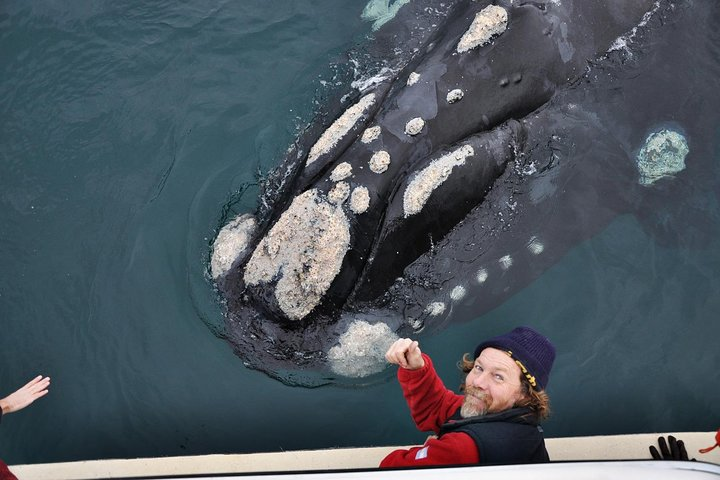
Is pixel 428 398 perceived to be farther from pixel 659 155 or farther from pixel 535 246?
pixel 659 155

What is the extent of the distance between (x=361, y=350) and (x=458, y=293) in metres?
0.91

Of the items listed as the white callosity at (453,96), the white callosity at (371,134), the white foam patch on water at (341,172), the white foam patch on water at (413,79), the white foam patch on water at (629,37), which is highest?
the white foam patch on water at (413,79)

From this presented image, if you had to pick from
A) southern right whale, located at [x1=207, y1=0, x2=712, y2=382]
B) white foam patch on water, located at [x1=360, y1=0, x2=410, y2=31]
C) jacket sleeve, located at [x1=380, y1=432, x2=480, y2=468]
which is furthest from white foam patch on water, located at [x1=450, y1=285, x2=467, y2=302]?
white foam patch on water, located at [x1=360, y1=0, x2=410, y2=31]

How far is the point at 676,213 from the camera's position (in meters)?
6.55

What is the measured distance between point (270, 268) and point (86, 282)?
6.98 ft

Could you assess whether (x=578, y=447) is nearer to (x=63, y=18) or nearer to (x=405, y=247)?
(x=405, y=247)

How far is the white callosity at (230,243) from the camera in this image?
5738 millimetres

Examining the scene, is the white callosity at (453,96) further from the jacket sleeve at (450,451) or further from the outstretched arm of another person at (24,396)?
the outstretched arm of another person at (24,396)

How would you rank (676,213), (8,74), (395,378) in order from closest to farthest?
1. (395,378)
2. (676,213)
3. (8,74)

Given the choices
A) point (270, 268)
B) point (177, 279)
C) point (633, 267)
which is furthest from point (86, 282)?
point (633, 267)

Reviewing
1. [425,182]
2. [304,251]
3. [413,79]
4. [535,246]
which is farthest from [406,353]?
[413,79]

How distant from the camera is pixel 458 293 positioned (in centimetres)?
595

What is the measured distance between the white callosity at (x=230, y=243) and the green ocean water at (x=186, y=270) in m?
0.28

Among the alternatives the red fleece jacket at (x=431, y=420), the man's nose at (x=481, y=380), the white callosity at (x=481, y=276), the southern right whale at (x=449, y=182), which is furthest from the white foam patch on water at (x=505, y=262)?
the man's nose at (x=481, y=380)
